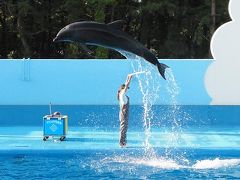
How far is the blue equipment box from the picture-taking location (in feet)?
35.9

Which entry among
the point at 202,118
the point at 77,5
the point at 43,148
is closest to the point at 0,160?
the point at 43,148

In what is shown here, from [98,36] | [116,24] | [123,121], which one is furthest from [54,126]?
[98,36]

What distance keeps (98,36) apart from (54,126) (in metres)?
4.72

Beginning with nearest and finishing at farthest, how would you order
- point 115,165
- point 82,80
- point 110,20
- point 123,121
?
point 115,165, point 123,121, point 82,80, point 110,20

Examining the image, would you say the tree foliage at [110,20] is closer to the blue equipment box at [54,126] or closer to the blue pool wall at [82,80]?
the blue pool wall at [82,80]

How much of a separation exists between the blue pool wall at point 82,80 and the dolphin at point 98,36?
24.3ft

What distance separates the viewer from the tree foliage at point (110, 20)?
2206 cm

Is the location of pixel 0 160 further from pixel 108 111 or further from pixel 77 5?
pixel 77 5

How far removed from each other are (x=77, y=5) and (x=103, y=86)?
8.65 metres

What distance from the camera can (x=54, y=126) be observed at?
432 inches

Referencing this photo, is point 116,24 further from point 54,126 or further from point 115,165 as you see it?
point 54,126

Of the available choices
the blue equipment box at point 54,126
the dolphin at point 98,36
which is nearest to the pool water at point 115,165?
the blue equipment box at point 54,126

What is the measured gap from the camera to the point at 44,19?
77.1 feet

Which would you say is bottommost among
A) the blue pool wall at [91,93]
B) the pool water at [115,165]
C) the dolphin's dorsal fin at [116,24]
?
the pool water at [115,165]
